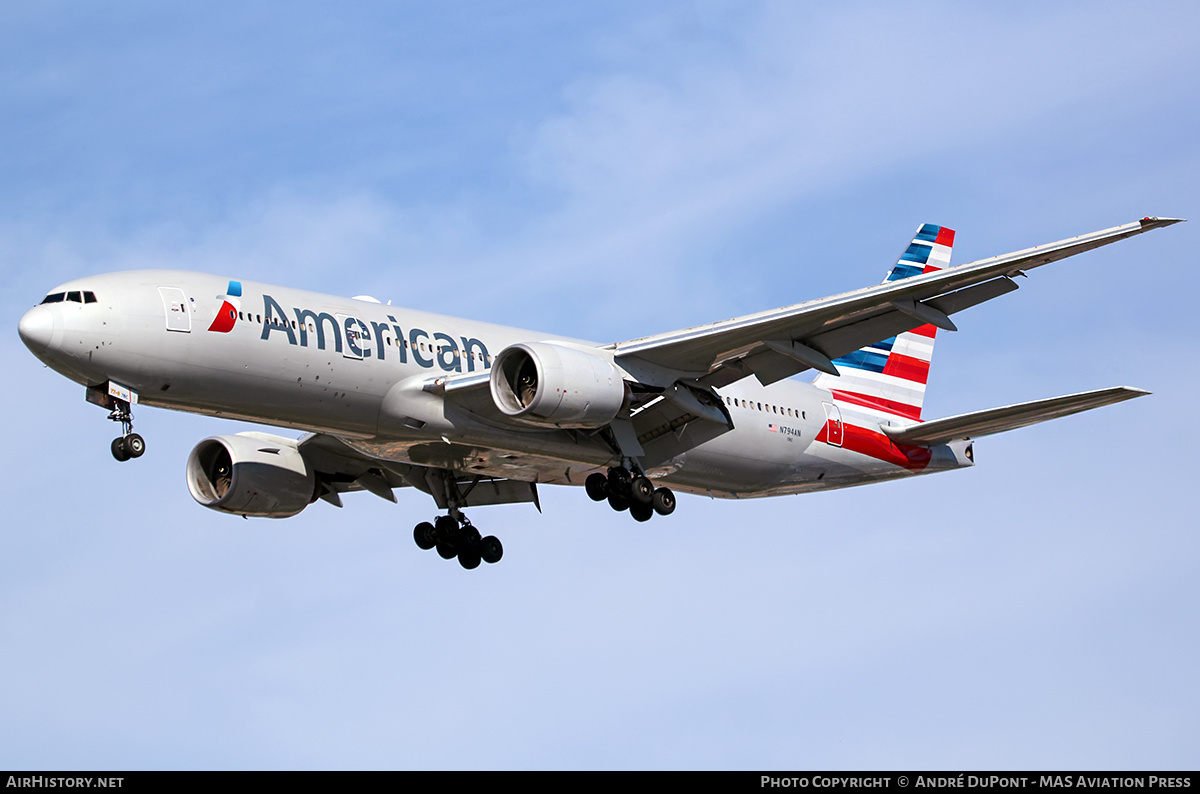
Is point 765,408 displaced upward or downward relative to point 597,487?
upward

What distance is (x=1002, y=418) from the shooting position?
115ft

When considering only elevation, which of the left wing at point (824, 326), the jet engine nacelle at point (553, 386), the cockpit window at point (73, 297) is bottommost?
the jet engine nacelle at point (553, 386)

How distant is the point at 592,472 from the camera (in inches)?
1391

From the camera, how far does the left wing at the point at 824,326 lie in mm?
29531

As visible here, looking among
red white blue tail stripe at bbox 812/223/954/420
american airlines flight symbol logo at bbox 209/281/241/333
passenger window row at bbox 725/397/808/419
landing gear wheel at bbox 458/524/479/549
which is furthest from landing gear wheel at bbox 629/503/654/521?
american airlines flight symbol logo at bbox 209/281/241/333

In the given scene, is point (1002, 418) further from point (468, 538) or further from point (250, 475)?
point (250, 475)

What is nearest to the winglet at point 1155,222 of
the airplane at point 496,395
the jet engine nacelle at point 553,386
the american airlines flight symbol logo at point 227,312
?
the airplane at point 496,395

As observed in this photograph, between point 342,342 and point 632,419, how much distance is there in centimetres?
721

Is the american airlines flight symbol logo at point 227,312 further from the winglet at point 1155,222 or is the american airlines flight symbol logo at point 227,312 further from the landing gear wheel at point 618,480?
the winglet at point 1155,222

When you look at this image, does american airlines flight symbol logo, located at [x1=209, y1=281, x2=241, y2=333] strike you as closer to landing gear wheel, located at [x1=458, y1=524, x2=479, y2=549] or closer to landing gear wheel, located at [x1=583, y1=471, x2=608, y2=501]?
landing gear wheel, located at [x1=583, y1=471, x2=608, y2=501]

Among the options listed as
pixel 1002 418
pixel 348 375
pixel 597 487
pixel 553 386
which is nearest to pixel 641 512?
pixel 597 487

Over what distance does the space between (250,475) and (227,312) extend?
7680 mm

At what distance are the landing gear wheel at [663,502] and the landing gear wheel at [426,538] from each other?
6.88 metres
